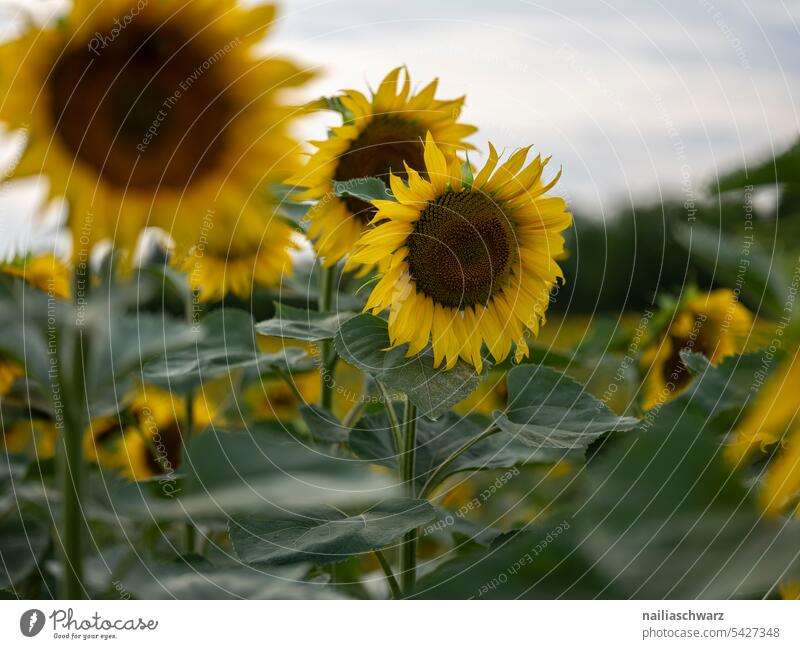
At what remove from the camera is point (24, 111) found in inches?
16.9

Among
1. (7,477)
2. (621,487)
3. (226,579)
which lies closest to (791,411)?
(621,487)

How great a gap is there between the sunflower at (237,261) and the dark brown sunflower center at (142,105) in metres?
0.07

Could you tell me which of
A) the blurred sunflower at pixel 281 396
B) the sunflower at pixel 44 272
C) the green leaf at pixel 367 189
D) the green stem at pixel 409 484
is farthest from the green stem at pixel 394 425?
the blurred sunflower at pixel 281 396

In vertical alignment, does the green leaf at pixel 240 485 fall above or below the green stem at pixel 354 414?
below

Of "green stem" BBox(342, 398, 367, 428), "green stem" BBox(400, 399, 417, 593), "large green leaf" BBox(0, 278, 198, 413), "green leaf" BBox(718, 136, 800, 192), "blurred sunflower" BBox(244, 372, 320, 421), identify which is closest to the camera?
"green leaf" BBox(718, 136, 800, 192)

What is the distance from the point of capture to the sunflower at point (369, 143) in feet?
1.94

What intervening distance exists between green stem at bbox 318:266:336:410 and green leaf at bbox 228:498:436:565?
0.16m

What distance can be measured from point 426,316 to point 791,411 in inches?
8.4

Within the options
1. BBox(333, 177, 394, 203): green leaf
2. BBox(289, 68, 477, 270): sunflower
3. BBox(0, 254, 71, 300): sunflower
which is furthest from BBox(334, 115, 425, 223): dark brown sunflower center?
BBox(0, 254, 71, 300): sunflower

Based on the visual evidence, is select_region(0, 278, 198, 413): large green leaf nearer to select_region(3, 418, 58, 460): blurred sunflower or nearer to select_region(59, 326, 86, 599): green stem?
select_region(59, 326, 86, 599): green stem

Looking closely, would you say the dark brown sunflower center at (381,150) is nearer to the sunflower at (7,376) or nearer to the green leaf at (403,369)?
the green leaf at (403,369)

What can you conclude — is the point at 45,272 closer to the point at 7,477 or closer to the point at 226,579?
the point at 7,477

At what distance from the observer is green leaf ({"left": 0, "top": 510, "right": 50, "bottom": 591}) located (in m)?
0.54

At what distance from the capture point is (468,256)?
513 millimetres
